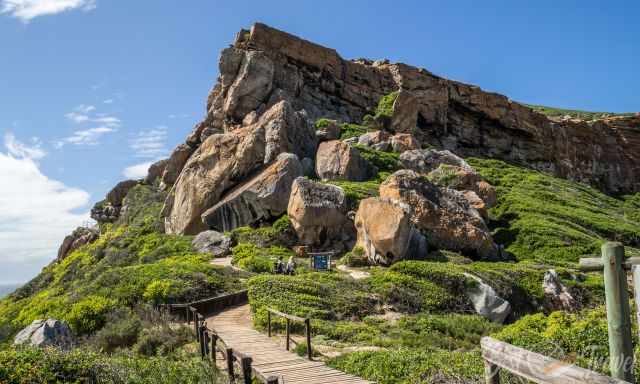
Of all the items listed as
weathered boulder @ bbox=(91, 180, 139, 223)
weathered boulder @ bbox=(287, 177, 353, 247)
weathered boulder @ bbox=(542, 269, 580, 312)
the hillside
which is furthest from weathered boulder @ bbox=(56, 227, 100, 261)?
weathered boulder @ bbox=(542, 269, 580, 312)

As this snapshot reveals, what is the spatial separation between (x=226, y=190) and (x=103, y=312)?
743 inches

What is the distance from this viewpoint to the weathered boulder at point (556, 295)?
765 inches

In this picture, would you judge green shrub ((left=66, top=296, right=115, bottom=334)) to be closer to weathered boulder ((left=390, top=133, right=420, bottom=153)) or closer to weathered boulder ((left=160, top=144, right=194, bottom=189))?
weathered boulder ((left=390, top=133, right=420, bottom=153))

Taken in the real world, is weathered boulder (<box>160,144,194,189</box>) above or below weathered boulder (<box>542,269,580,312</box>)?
above

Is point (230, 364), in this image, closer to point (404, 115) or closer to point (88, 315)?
point (88, 315)

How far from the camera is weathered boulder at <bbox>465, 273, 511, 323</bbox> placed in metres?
17.9

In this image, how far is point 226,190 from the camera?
34094 mm

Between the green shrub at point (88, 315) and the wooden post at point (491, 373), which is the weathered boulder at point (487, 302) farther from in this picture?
the wooden post at point (491, 373)

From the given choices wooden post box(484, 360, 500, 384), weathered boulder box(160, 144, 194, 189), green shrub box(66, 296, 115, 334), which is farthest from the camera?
weathered boulder box(160, 144, 194, 189)

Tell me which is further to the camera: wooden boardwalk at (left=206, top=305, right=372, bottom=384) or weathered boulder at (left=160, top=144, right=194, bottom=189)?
weathered boulder at (left=160, top=144, right=194, bottom=189)

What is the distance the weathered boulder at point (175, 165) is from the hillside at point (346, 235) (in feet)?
0.69

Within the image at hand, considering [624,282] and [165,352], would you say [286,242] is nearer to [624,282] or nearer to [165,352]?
[165,352]

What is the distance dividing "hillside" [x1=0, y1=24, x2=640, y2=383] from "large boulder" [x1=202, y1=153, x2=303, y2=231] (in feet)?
0.31

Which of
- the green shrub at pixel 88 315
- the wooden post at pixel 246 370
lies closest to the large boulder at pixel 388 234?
the green shrub at pixel 88 315
